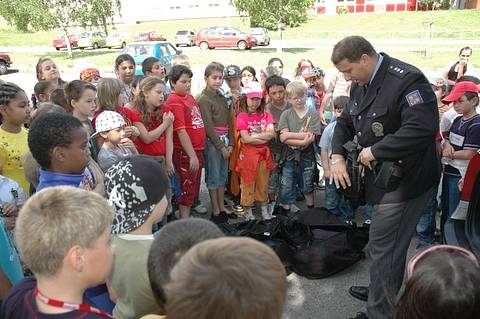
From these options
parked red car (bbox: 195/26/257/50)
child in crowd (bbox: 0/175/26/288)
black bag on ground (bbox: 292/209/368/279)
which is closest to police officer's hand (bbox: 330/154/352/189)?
black bag on ground (bbox: 292/209/368/279)

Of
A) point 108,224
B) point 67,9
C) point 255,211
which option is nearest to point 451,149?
point 255,211

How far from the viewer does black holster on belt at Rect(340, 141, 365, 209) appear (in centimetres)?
304

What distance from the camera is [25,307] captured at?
58.0 inches

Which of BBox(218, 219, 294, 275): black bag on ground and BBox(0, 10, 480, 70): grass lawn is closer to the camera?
BBox(218, 219, 294, 275): black bag on ground

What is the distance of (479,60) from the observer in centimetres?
1778

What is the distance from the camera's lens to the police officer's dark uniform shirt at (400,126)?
266 cm

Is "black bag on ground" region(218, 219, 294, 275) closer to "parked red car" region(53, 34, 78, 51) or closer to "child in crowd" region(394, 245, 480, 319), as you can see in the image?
"child in crowd" region(394, 245, 480, 319)

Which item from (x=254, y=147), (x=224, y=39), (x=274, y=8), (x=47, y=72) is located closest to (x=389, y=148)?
(x=254, y=147)

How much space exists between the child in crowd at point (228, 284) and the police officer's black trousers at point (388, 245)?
80.9 inches

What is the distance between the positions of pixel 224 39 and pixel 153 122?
2568cm

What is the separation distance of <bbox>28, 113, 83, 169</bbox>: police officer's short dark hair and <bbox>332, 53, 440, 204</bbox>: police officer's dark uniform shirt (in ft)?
6.50

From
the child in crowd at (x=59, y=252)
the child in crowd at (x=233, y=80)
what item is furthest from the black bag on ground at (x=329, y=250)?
the child in crowd at (x=59, y=252)

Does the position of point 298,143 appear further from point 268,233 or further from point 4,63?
point 4,63

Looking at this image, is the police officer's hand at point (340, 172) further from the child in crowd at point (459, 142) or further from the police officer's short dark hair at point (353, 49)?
the child in crowd at point (459, 142)
